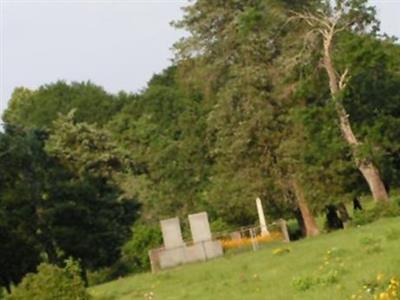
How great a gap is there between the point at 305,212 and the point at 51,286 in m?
23.8

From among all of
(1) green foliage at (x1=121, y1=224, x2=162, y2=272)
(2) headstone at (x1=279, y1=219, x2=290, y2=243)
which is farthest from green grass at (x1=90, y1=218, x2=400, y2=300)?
(1) green foliage at (x1=121, y1=224, x2=162, y2=272)

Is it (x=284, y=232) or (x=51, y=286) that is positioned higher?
(x=284, y=232)

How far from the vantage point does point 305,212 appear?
141ft

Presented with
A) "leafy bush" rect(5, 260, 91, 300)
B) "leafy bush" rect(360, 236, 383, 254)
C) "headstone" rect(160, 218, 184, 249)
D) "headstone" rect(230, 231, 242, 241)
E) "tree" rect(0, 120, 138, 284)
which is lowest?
"leafy bush" rect(360, 236, 383, 254)

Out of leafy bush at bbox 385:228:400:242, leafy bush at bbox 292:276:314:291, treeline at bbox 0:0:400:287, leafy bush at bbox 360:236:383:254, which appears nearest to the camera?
leafy bush at bbox 292:276:314:291

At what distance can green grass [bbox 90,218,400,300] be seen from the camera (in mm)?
14992

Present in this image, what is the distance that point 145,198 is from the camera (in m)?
71.2

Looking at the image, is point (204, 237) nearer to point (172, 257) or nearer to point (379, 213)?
point (172, 257)

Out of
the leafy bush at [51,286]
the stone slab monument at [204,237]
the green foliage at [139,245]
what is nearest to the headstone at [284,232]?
the stone slab monument at [204,237]

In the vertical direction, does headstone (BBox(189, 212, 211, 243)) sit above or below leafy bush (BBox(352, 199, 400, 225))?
above

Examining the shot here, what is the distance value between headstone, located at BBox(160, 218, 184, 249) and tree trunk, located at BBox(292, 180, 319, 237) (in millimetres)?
9988

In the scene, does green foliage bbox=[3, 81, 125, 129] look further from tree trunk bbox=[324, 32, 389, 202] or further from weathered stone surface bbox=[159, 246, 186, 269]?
weathered stone surface bbox=[159, 246, 186, 269]

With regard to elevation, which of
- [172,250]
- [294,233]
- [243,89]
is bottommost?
[294,233]

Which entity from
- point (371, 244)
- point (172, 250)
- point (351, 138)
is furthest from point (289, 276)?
point (351, 138)
